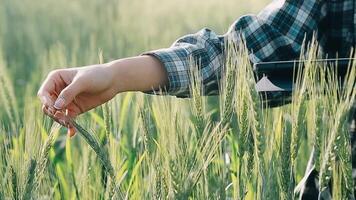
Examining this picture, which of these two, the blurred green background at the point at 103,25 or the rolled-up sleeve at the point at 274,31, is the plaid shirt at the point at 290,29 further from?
the blurred green background at the point at 103,25

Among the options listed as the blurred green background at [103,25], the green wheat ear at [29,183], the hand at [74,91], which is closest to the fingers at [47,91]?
the hand at [74,91]

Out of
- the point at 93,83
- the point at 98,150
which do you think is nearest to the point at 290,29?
the point at 93,83

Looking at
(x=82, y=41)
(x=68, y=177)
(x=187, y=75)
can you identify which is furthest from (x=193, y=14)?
(x=187, y=75)

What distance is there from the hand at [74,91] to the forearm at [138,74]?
2 cm

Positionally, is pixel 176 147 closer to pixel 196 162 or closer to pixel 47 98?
pixel 196 162

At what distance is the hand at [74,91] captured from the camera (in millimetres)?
1265

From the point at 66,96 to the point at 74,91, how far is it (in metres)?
0.01

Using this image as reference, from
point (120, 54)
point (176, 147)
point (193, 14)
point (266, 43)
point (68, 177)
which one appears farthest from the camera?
point (193, 14)

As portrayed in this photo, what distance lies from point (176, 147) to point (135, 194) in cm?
30

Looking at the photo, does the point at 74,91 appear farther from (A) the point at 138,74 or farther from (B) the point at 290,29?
(B) the point at 290,29

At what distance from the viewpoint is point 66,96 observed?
126cm

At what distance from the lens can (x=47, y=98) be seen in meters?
1.29

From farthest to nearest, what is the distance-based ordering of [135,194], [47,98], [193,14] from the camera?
[193,14], [135,194], [47,98]

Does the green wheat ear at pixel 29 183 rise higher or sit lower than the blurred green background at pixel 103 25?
higher
